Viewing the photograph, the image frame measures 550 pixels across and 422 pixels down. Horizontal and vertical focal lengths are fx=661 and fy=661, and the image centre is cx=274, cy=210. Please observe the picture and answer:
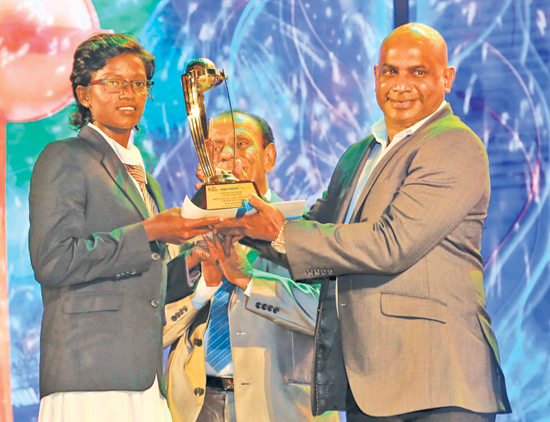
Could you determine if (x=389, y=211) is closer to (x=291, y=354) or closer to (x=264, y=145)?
(x=291, y=354)

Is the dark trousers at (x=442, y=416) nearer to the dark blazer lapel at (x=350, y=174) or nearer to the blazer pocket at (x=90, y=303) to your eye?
the dark blazer lapel at (x=350, y=174)

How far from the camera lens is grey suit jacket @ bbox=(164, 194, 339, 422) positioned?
3.06 meters

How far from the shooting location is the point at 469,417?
6.90 feet

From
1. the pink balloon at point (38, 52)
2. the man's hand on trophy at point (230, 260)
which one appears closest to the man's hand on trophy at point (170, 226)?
the man's hand on trophy at point (230, 260)

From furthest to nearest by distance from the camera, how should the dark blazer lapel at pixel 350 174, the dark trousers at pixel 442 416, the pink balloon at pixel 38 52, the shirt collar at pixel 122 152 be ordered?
the pink balloon at pixel 38 52 → the shirt collar at pixel 122 152 → the dark blazer lapel at pixel 350 174 → the dark trousers at pixel 442 416

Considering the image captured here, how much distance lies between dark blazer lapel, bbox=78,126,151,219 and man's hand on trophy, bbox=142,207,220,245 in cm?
12

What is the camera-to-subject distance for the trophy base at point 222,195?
2500 mm

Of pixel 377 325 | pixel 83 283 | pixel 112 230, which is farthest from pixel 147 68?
pixel 377 325

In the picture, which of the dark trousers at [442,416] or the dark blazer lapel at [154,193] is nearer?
the dark trousers at [442,416]

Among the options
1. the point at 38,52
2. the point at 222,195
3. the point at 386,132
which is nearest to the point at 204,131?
the point at 222,195

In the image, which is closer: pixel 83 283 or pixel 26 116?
pixel 83 283

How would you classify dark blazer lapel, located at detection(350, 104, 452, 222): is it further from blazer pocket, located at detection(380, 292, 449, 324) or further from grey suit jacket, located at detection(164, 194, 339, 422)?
grey suit jacket, located at detection(164, 194, 339, 422)

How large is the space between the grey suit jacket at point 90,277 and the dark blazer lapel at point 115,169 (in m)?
0.01

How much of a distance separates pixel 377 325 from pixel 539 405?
1.92 m
